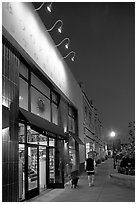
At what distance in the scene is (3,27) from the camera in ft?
29.3

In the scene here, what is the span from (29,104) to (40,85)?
228cm

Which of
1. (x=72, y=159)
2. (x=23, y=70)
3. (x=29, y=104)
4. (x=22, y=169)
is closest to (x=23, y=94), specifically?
(x=29, y=104)

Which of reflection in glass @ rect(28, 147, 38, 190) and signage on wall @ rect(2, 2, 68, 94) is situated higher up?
signage on wall @ rect(2, 2, 68, 94)

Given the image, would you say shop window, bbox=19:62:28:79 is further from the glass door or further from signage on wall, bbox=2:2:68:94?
the glass door

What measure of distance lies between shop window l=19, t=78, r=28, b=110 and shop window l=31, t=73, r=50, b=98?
120cm

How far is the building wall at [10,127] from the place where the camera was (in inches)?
352

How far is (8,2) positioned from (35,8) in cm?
379

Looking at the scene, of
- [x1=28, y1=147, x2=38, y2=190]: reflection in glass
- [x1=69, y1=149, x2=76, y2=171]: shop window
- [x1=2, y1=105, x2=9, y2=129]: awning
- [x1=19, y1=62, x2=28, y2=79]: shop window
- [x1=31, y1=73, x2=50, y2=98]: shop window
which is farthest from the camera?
[x1=69, y1=149, x2=76, y2=171]: shop window

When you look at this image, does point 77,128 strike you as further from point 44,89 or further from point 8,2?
point 8,2

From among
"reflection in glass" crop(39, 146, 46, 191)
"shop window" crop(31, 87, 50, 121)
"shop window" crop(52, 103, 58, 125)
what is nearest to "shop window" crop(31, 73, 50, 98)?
"shop window" crop(31, 87, 50, 121)

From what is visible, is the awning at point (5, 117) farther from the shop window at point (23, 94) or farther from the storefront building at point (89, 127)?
the storefront building at point (89, 127)

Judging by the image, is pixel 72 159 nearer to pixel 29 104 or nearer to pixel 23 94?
pixel 29 104

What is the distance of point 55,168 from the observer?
16.7m

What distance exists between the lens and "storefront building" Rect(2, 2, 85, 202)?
935cm
